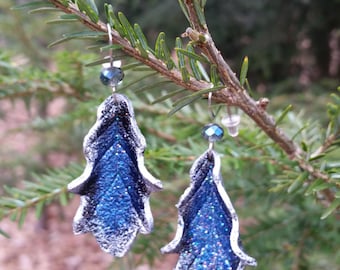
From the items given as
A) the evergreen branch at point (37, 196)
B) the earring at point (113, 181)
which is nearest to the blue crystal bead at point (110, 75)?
the earring at point (113, 181)

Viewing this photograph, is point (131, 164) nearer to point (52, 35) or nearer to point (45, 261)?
point (52, 35)

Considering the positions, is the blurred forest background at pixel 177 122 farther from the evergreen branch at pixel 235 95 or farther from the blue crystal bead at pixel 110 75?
the blue crystal bead at pixel 110 75

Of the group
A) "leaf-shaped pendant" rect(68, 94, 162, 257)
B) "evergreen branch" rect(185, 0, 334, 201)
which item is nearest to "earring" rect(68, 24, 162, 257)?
"leaf-shaped pendant" rect(68, 94, 162, 257)

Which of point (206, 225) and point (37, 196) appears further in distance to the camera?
point (37, 196)

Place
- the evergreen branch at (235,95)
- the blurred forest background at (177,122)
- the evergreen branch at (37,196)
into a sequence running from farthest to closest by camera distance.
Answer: the blurred forest background at (177,122), the evergreen branch at (37,196), the evergreen branch at (235,95)

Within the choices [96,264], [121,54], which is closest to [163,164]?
[121,54]

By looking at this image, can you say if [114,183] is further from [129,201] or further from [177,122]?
[177,122]

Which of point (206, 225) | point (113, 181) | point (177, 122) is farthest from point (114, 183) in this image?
point (177, 122)
